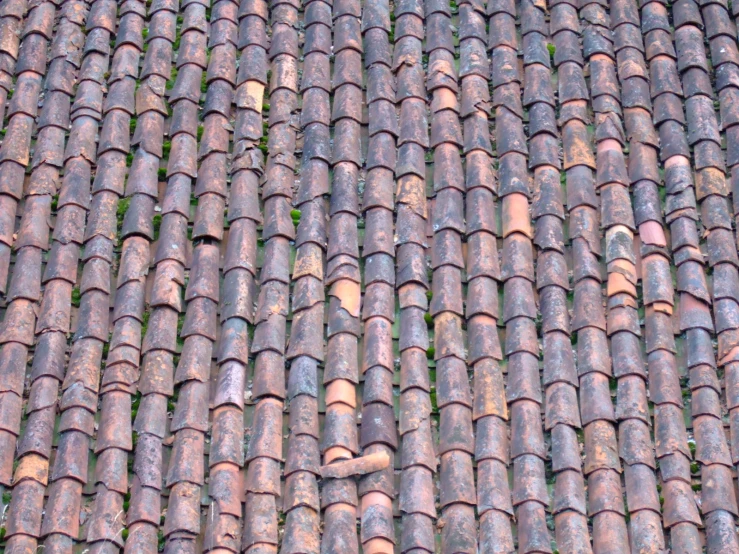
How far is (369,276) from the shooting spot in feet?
19.8

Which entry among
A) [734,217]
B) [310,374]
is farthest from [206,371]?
[734,217]

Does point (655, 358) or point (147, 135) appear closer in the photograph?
point (655, 358)

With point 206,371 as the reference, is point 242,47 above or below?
above

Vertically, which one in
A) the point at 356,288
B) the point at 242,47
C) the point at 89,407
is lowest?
the point at 89,407

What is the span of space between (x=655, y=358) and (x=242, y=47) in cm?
300

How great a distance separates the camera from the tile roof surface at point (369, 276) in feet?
17.5

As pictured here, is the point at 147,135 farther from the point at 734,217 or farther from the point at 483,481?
the point at 734,217

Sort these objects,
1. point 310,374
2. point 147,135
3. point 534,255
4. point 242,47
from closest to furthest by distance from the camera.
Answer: point 310,374 → point 534,255 → point 147,135 → point 242,47

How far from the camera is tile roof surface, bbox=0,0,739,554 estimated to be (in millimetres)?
5344

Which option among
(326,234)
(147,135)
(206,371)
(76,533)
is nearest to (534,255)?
(326,234)

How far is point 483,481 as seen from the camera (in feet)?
17.7

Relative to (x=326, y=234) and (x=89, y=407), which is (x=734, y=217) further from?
(x=89, y=407)

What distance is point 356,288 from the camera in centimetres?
600

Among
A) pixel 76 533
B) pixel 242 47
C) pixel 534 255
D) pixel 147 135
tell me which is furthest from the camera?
→ pixel 242 47
